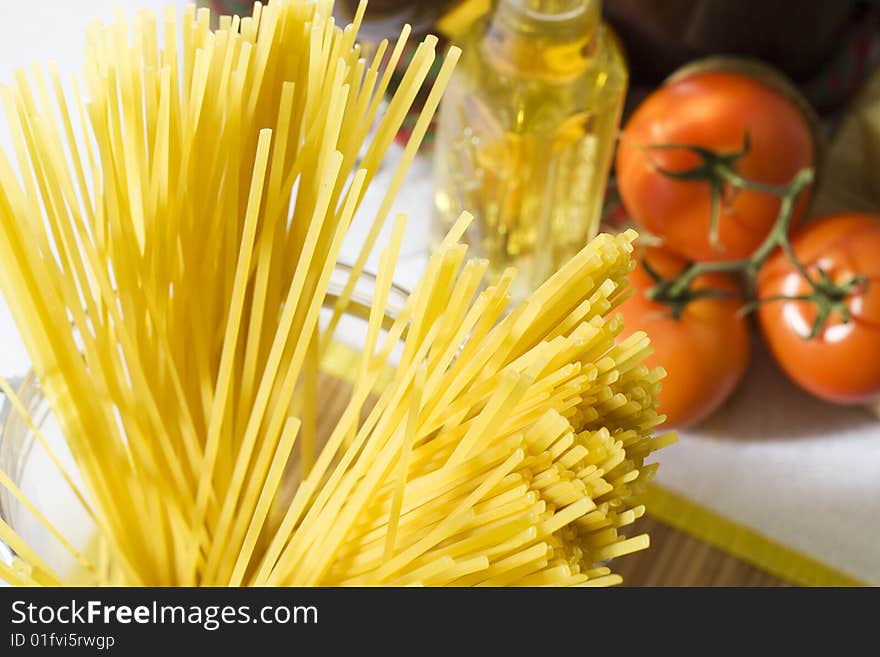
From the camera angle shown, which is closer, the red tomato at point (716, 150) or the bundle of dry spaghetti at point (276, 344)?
the bundle of dry spaghetti at point (276, 344)

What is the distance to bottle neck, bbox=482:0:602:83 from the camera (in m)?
0.44

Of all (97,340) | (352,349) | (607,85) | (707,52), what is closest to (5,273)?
(97,340)

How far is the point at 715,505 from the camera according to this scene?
18.7 inches

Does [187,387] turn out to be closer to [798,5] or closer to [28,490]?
[28,490]

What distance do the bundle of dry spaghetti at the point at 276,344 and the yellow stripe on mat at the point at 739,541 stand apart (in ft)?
0.66

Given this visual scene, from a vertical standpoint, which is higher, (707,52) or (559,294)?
(707,52)

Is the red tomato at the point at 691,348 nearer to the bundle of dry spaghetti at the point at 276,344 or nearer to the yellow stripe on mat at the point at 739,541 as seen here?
the yellow stripe on mat at the point at 739,541

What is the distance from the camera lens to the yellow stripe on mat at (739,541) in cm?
46

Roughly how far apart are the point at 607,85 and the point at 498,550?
0.30 meters

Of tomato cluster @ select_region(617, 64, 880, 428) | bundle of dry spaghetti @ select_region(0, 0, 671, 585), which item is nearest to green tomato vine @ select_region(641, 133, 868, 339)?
tomato cluster @ select_region(617, 64, 880, 428)

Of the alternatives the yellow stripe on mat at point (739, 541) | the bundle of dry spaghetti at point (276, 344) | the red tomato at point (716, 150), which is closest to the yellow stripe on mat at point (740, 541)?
the yellow stripe on mat at point (739, 541)

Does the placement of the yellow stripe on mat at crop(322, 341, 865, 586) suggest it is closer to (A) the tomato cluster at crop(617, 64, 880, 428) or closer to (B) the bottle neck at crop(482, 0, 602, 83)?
(A) the tomato cluster at crop(617, 64, 880, 428)

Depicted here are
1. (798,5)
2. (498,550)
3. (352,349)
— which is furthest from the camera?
(798,5)

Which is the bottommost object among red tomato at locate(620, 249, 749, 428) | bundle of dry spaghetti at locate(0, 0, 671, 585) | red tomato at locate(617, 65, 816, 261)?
bundle of dry spaghetti at locate(0, 0, 671, 585)
